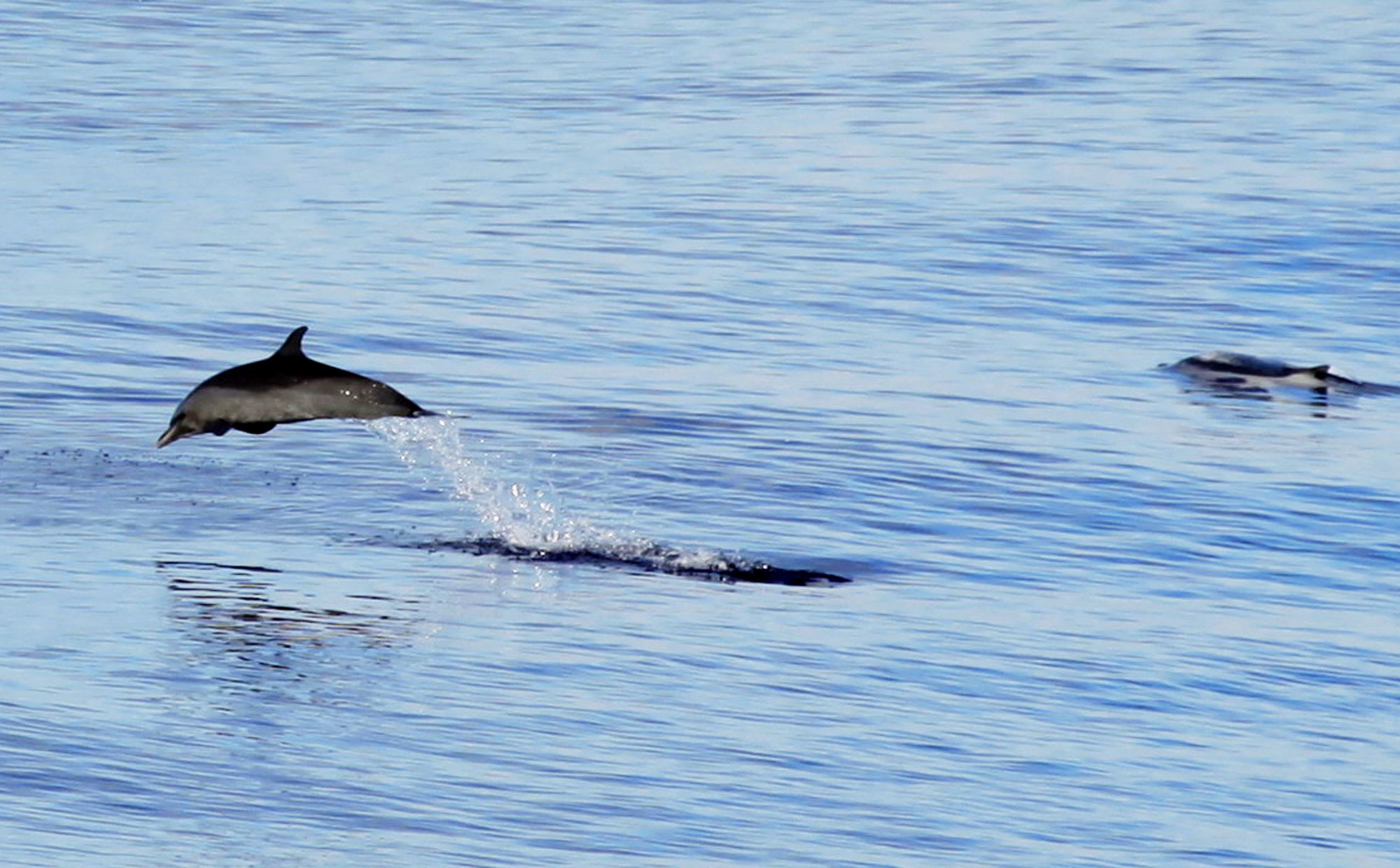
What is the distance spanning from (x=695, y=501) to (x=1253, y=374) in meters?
8.53

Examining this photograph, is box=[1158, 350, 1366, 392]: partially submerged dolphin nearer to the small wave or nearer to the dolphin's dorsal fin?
the small wave

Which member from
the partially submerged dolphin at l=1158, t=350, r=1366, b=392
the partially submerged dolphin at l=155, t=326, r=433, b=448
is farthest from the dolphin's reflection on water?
the partially submerged dolphin at l=1158, t=350, r=1366, b=392

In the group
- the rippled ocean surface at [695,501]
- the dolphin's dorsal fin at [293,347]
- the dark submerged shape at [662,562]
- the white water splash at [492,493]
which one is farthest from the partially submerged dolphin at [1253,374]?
the dolphin's dorsal fin at [293,347]

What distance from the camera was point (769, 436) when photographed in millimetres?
22016

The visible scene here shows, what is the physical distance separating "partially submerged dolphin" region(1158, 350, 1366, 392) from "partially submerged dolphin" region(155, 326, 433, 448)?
1184 centimetres

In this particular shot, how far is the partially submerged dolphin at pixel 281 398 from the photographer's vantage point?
1576 centimetres

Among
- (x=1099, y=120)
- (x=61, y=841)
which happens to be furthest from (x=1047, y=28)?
(x=61, y=841)

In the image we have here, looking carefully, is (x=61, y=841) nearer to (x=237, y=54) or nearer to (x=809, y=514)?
(x=809, y=514)

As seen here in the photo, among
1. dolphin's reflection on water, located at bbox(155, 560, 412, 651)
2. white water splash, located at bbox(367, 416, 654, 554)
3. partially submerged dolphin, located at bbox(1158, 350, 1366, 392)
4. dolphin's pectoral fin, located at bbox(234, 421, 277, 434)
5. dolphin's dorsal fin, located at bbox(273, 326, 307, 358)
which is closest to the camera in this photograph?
dolphin's reflection on water, located at bbox(155, 560, 412, 651)

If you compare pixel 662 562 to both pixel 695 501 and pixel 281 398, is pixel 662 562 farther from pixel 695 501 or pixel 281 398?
pixel 281 398

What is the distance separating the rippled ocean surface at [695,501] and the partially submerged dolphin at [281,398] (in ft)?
3.16

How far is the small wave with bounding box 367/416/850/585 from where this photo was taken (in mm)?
17297

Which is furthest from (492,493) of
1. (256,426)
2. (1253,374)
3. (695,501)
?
(1253,374)

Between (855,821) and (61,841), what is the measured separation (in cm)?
338
